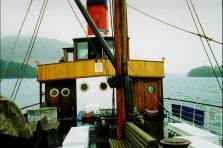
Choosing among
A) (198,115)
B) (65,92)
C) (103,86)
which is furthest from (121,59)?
(65,92)

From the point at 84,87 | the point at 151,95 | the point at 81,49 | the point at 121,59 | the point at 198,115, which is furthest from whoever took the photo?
the point at 81,49

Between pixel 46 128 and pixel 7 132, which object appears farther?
pixel 46 128

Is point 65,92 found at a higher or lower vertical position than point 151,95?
higher

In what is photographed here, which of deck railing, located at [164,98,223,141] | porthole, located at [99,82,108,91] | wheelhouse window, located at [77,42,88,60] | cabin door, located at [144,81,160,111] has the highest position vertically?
wheelhouse window, located at [77,42,88,60]

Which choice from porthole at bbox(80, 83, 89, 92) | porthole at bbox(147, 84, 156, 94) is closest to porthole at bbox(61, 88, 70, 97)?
porthole at bbox(80, 83, 89, 92)

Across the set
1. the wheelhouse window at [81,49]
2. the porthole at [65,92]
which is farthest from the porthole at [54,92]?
the wheelhouse window at [81,49]

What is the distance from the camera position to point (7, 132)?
2.87 meters

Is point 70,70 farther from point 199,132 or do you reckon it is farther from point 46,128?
point 199,132

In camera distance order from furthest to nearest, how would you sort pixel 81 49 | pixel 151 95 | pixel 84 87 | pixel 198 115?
pixel 81 49 → pixel 151 95 → pixel 84 87 → pixel 198 115

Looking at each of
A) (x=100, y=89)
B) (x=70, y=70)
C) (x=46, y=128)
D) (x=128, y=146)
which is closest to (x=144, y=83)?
(x=100, y=89)

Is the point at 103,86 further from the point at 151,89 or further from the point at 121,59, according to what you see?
the point at 121,59

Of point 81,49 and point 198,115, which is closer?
point 198,115

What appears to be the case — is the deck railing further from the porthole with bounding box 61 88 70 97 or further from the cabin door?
the porthole with bounding box 61 88 70 97

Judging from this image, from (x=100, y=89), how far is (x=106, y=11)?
6907mm
